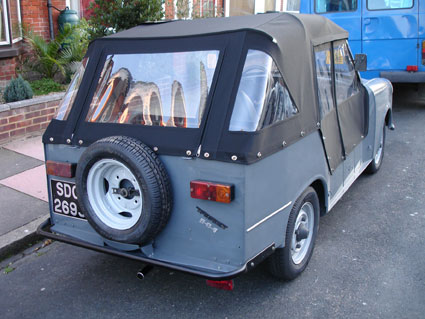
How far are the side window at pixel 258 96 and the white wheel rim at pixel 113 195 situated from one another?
0.81m

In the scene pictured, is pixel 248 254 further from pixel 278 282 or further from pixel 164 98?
pixel 164 98

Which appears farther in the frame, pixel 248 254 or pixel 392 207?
pixel 392 207

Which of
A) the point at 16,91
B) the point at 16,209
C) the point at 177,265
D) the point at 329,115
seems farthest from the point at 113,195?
the point at 16,91

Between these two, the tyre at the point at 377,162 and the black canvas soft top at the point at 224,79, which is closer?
the black canvas soft top at the point at 224,79

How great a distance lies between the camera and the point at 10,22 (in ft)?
28.2

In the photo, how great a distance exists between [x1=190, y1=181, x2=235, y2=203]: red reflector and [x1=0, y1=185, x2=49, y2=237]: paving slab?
7.85 feet

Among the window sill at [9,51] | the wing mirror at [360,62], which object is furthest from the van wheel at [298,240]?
the window sill at [9,51]

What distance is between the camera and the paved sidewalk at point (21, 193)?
4.71 metres

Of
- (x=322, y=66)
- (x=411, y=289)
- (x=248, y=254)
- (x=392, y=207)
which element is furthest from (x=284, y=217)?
(x=392, y=207)

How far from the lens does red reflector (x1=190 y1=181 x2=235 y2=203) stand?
3.10 meters

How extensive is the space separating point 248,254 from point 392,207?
2727 millimetres

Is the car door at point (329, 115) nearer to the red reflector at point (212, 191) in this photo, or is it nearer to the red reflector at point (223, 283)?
the red reflector at point (212, 191)

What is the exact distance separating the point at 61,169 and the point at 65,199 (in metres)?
0.24

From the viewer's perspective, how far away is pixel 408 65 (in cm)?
930
